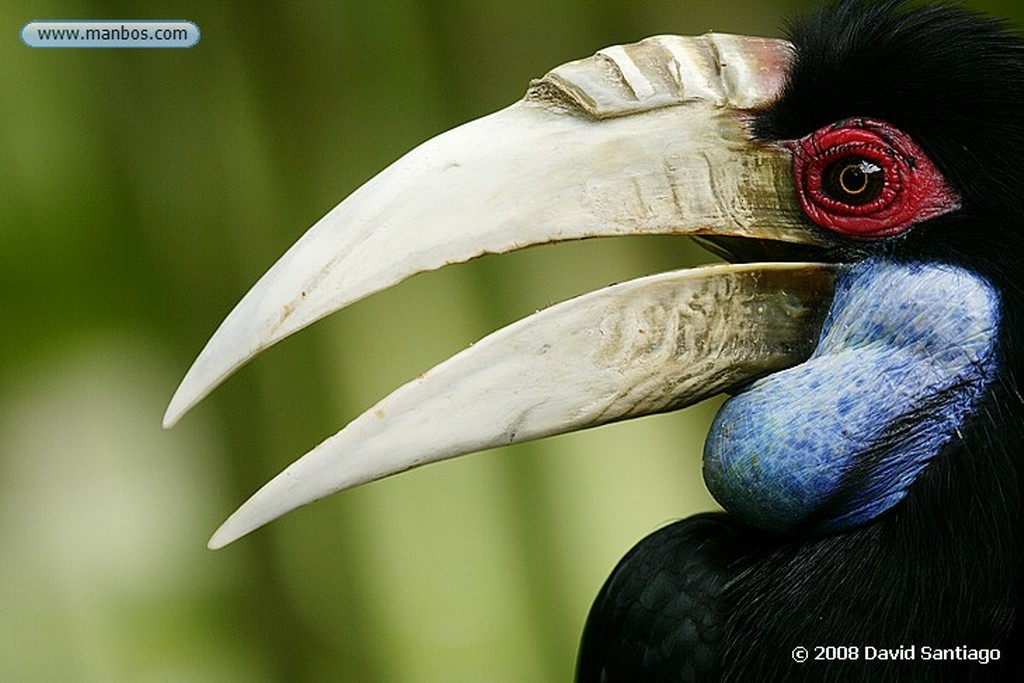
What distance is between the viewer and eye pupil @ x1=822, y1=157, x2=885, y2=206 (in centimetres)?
78

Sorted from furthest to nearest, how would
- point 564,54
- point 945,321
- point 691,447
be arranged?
point 691,447 < point 564,54 < point 945,321

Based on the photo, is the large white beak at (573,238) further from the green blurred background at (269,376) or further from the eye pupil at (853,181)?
the green blurred background at (269,376)

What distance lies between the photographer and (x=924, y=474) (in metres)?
0.79

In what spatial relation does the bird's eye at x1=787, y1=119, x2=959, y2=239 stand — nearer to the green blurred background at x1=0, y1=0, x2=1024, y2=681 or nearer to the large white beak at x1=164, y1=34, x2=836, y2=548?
the large white beak at x1=164, y1=34, x2=836, y2=548

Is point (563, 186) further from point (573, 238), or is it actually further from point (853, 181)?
point (853, 181)

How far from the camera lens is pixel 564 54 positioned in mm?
1329

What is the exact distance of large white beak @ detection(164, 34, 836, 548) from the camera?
29.2 inches

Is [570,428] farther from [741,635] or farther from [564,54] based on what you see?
[564,54]

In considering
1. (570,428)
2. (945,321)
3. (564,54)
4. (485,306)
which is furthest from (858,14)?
(485,306)

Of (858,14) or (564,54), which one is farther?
(564,54)

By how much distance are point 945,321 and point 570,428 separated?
0.76ft

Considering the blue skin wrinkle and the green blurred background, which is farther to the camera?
the green blurred background

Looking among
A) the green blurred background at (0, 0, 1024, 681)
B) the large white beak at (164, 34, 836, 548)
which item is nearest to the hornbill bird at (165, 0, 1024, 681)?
the large white beak at (164, 34, 836, 548)

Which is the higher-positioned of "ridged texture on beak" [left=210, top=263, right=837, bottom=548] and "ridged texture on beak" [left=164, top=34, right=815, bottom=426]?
"ridged texture on beak" [left=164, top=34, right=815, bottom=426]
